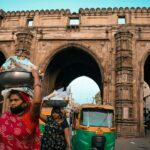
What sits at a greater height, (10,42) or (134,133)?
(10,42)

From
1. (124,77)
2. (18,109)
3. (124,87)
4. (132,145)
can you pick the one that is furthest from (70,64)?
(18,109)

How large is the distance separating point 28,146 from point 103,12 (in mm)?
19275

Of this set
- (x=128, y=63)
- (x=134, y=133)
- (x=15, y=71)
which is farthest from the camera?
(x=128, y=63)

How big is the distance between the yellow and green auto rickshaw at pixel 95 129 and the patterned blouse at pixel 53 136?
4543mm

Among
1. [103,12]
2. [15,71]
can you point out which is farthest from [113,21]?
[15,71]

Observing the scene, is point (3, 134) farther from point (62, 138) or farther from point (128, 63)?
point (128, 63)

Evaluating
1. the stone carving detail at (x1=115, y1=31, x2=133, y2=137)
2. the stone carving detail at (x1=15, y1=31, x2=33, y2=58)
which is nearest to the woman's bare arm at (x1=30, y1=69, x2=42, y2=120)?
the stone carving detail at (x1=115, y1=31, x2=133, y2=137)

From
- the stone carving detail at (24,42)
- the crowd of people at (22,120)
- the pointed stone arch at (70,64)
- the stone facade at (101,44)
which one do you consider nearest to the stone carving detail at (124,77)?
the stone facade at (101,44)

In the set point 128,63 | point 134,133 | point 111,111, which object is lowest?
point 134,133

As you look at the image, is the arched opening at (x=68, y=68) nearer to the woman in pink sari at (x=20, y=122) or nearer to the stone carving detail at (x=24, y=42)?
the stone carving detail at (x=24, y=42)

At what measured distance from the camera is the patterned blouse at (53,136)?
14.3 feet

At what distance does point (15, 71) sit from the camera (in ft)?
8.61

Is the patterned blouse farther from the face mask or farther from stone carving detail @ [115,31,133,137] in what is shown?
stone carving detail @ [115,31,133,137]

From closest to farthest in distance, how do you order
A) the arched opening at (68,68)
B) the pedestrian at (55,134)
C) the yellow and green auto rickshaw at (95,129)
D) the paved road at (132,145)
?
the pedestrian at (55,134), the yellow and green auto rickshaw at (95,129), the paved road at (132,145), the arched opening at (68,68)
